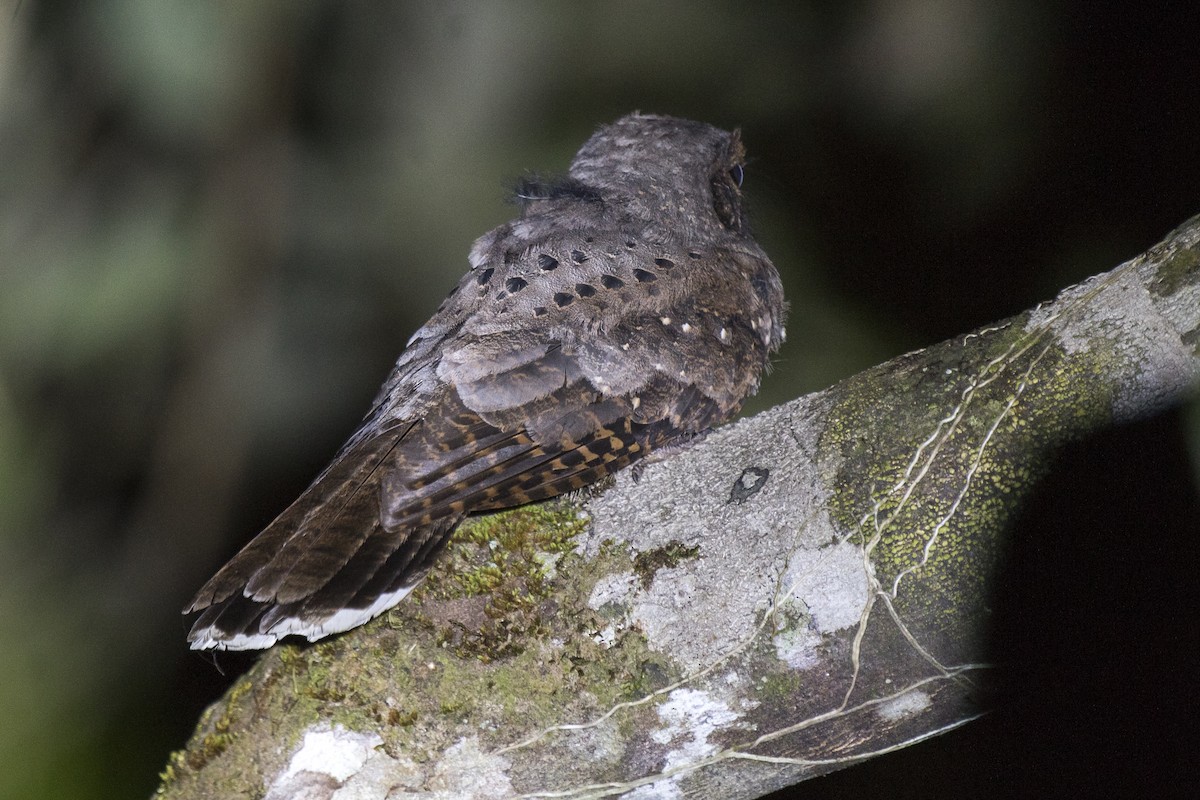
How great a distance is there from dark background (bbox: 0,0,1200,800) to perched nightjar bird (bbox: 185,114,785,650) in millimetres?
660

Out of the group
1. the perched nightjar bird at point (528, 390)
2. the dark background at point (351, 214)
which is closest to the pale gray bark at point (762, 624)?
the perched nightjar bird at point (528, 390)

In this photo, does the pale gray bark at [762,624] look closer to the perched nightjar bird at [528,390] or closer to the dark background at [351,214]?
the perched nightjar bird at [528,390]

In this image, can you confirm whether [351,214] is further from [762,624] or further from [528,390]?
[762,624]

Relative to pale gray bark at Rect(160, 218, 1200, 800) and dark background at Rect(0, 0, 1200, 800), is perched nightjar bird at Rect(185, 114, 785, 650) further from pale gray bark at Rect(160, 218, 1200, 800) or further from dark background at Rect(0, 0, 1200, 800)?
dark background at Rect(0, 0, 1200, 800)

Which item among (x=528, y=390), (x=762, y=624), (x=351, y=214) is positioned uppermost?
(x=351, y=214)

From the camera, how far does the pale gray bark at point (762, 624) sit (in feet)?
4.55

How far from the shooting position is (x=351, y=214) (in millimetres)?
4148

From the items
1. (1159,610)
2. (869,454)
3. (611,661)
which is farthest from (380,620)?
(1159,610)

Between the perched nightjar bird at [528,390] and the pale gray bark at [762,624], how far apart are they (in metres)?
0.15

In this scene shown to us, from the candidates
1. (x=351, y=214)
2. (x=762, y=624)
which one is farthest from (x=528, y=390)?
(x=351, y=214)

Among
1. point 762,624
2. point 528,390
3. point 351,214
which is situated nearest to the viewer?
point 762,624

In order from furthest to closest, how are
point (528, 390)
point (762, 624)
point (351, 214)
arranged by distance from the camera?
1. point (351, 214)
2. point (528, 390)
3. point (762, 624)

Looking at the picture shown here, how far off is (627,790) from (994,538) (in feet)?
2.56

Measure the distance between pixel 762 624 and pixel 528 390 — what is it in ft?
2.40
